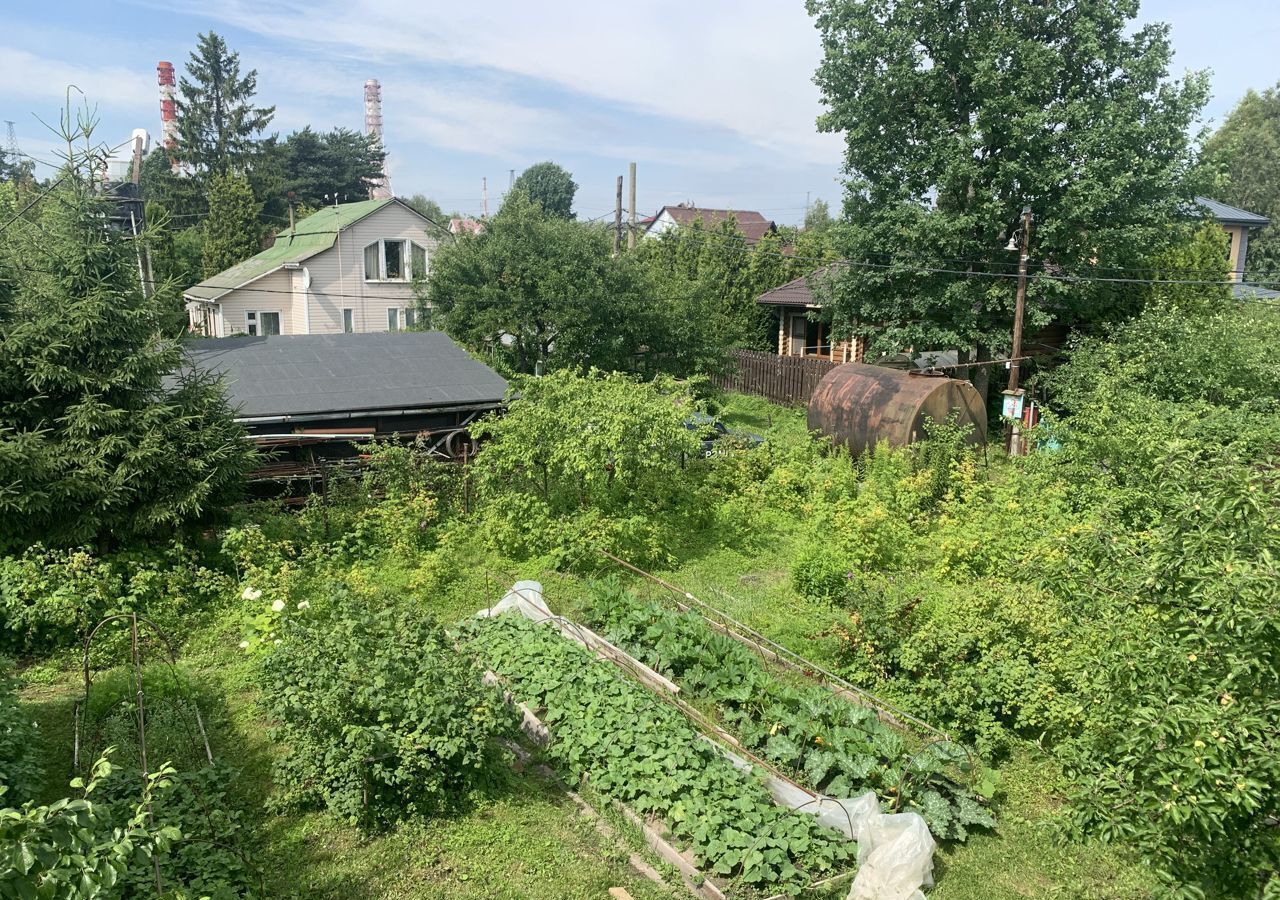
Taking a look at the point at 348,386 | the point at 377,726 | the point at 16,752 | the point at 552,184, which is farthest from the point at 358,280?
the point at 552,184

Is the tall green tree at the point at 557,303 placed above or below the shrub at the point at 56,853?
above

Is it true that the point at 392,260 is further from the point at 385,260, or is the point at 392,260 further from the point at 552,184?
the point at 552,184

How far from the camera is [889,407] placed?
14.9m

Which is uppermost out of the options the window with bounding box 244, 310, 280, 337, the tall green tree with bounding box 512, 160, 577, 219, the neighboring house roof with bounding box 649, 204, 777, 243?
the tall green tree with bounding box 512, 160, 577, 219

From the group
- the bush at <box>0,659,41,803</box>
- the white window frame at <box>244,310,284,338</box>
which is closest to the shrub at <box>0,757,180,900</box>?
the bush at <box>0,659,41,803</box>

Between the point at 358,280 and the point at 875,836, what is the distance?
26493 mm

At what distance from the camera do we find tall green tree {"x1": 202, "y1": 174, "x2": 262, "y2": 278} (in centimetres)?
3631

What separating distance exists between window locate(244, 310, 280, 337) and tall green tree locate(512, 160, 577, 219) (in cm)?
4623

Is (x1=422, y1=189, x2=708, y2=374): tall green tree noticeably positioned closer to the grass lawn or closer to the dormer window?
the dormer window

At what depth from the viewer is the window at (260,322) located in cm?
2789

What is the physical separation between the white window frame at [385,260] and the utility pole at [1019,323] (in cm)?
1893

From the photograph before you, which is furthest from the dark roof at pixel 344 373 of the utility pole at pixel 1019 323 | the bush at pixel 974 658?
the utility pole at pixel 1019 323

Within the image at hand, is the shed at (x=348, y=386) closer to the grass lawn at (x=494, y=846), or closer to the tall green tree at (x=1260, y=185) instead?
the grass lawn at (x=494, y=846)

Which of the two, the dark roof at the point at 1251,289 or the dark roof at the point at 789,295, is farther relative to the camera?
the dark roof at the point at 789,295
